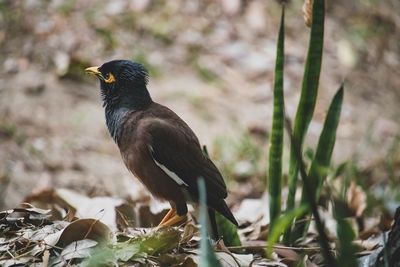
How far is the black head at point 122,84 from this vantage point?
11.5ft

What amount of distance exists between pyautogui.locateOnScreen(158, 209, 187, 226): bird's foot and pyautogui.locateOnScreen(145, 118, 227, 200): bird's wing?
190mm

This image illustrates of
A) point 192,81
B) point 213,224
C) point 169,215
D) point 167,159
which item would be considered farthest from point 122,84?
point 192,81

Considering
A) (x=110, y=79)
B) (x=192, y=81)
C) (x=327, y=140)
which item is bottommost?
(x=327, y=140)

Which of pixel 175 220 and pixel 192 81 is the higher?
pixel 192 81

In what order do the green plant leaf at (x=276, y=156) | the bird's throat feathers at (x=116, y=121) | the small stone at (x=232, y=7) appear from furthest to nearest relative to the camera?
the small stone at (x=232, y=7)
the bird's throat feathers at (x=116, y=121)
the green plant leaf at (x=276, y=156)

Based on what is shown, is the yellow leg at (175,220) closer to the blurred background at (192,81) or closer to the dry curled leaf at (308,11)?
the blurred background at (192,81)

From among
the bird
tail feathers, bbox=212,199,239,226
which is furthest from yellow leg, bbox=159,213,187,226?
tail feathers, bbox=212,199,239,226

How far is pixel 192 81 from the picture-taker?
6.32 meters

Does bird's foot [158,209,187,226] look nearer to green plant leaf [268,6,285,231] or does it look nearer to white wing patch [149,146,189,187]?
white wing patch [149,146,189,187]

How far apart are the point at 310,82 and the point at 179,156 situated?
90cm

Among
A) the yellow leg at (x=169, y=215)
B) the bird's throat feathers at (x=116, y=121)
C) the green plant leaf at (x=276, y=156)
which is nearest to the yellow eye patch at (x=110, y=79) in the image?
the bird's throat feathers at (x=116, y=121)

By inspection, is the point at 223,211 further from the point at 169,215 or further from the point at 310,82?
the point at 310,82

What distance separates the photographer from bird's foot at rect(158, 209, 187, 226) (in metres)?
3.10

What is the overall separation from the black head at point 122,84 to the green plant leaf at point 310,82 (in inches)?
44.0
